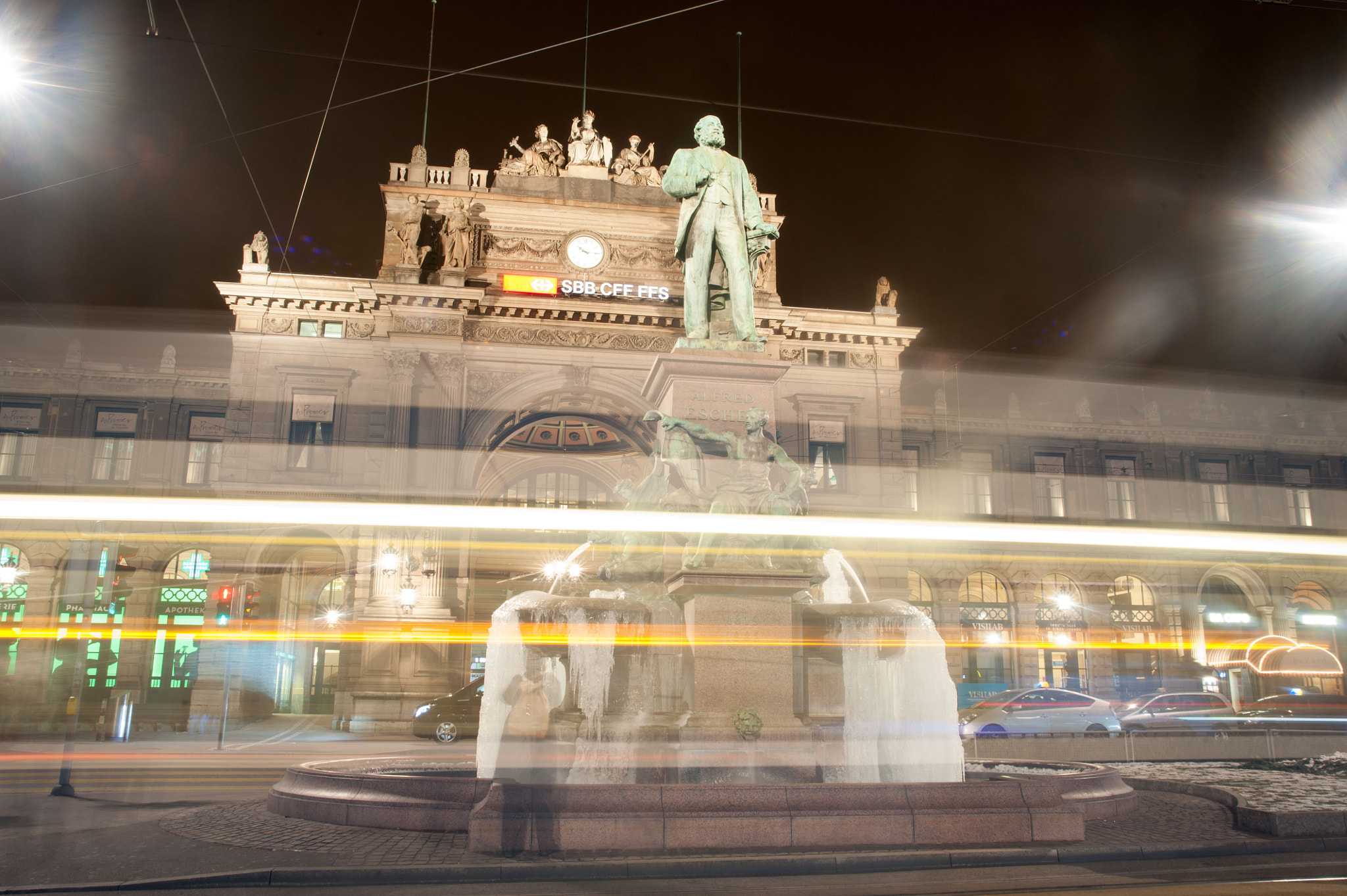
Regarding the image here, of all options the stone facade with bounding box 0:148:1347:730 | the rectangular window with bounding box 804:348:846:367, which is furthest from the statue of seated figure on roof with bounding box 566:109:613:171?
the rectangular window with bounding box 804:348:846:367

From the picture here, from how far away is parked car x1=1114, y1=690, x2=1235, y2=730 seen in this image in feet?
73.9

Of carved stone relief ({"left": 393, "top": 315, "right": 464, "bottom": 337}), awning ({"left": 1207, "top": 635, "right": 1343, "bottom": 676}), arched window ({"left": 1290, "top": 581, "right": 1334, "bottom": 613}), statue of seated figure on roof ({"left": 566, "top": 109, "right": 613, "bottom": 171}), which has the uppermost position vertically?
statue of seated figure on roof ({"left": 566, "top": 109, "right": 613, "bottom": 171})

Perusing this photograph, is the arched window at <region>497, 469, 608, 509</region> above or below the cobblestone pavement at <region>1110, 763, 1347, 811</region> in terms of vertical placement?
above

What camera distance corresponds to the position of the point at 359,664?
111ft

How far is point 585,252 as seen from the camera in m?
39.0

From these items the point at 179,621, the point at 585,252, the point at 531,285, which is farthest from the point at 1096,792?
the point at 179,621

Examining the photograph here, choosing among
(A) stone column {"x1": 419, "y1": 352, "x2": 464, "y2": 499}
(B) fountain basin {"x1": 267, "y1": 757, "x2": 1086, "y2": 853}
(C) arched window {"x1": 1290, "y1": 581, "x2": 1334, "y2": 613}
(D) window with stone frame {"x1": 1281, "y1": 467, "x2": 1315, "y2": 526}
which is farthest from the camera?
(D) window with stone frame {"x1": 1281, "y1": 467, "x2": 1315, "y2": 526}

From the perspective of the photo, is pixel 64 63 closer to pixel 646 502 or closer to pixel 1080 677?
pixel 646 502

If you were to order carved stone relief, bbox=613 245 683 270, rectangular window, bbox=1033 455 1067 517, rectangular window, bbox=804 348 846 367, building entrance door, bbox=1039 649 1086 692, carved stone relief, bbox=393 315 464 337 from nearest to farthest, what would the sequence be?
carved stone relief, bbox=393 315 464 337 → carved stone relief, bbox=613 245 683 270 → rectangular window, bbox=804 348 846 367 → building entrance door, bbox=1039 649 1086 692 → rectangular window, bbox=1033 455 1067 517

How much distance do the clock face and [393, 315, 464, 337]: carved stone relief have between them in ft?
18.7

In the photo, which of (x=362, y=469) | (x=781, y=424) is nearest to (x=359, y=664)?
(x=362, y=469)

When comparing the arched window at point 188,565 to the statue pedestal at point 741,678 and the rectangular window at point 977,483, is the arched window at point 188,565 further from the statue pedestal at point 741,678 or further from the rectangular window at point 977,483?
the statue pedestal at point 741,678

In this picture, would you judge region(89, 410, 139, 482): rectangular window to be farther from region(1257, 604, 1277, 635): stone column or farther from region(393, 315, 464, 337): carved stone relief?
region(1257, 604, 1277, 635): stone column

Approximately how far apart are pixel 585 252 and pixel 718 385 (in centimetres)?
3071
